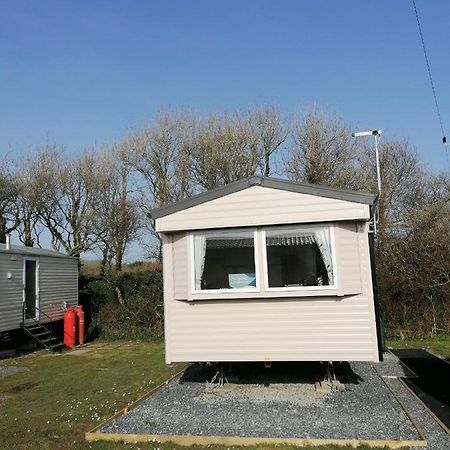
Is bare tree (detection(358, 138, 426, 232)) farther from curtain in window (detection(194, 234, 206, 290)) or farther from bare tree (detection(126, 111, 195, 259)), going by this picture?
curtain in window (detection(194, 234, 206, 290))

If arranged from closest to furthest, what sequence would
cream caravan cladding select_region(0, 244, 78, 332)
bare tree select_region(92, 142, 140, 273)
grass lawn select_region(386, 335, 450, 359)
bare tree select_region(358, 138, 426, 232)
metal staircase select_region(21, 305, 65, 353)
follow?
1. grass lawn select_region(386, 335, 450, 359)
2. cream caravan cladding select_region(0, 244, 78, 332)
3. metal staircase select_region(21, 305, 65, 353)
4. bare tree select_region(358, 138, 426, 232)
5. bare tree select_region(92, 142, 140, 273)

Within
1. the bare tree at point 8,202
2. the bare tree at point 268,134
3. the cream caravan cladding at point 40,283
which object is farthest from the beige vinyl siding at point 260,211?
the bare tree at point 8,202

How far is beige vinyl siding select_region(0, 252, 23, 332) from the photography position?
497 inches

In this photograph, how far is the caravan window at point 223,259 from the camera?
7211 millimetres

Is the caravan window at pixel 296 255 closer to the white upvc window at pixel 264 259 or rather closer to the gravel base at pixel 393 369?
the white upvc window at pixel 264 259

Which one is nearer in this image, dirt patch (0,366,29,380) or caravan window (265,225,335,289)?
caravan window (265,225,335,289)

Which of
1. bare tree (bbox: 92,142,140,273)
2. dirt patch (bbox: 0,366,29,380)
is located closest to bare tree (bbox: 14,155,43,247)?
bare tree (bbox: 92,142,140,273)

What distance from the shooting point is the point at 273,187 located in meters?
7.19

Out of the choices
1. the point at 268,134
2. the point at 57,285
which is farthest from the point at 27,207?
the point at 268,134

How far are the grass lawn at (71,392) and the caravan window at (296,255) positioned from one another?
2660 millimetres

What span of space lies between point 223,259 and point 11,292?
8.25 meters

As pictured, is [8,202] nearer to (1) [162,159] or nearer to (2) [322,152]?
(1) [162,159]

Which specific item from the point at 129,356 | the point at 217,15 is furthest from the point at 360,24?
the point at 129,356

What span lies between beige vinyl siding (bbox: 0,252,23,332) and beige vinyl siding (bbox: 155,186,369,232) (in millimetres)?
7284
